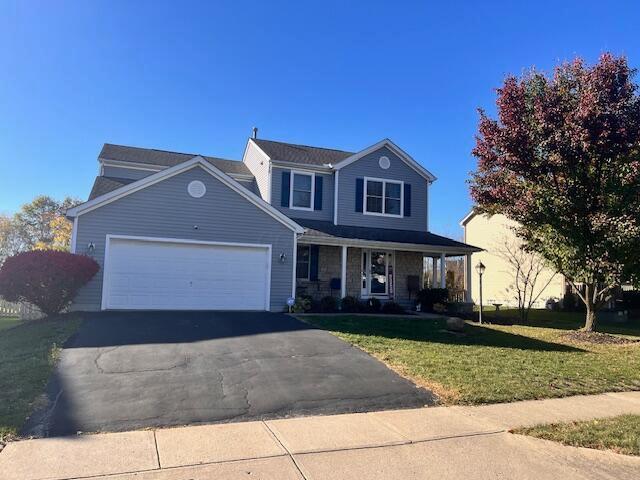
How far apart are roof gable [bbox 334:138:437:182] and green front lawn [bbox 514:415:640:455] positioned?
14.9m

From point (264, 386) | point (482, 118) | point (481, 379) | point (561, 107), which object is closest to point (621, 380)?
point (481, 379)

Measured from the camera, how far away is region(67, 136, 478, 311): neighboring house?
14.3m

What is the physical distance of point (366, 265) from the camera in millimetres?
20062

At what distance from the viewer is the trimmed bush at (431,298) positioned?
19234 mm

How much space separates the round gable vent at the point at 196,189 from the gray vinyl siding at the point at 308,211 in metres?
4.34

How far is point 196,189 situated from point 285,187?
504 centimetres

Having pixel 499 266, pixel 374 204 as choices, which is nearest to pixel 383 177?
pixel 374 204

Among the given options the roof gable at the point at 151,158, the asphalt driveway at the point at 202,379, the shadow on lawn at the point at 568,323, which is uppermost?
the roof gable at the point at 151,158

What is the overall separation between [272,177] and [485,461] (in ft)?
51.2

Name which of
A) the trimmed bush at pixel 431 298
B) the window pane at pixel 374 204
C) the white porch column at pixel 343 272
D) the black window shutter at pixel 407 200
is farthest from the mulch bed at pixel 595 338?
the window pane at pixel 374 204

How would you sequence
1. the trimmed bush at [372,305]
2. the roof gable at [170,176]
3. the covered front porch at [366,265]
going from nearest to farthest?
the roof gable at [170,176], the trimmed bush at [372,305], the covered front porch at [366,265]

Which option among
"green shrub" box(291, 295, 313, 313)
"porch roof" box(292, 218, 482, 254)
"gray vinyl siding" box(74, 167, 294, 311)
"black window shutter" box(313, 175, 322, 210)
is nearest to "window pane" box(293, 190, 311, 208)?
"black window shutter" box(313, 175, 322, 210)

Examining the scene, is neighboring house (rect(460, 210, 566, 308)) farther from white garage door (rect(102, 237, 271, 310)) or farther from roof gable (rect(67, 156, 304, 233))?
white garage door (rect(102, 237, 271, 310))

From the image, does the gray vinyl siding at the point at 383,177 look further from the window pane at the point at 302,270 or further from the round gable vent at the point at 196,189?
the round gable vent at the point at 196,189
